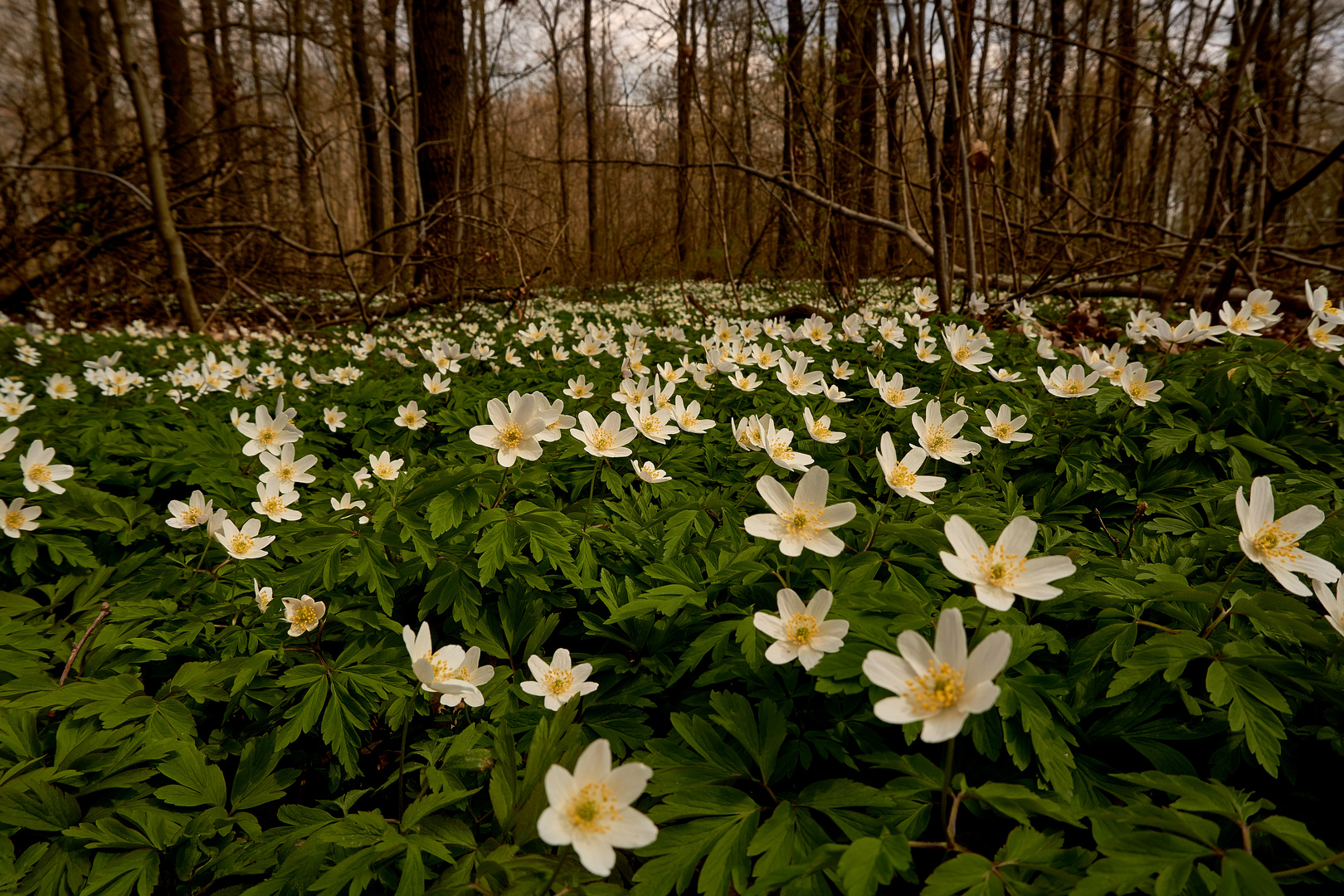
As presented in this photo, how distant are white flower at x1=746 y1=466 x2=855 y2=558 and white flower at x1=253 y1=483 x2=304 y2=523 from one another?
1794 mm

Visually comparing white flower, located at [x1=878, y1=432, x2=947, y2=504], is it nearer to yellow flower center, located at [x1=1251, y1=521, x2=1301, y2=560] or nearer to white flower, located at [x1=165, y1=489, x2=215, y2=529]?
yellow flower center, located at [x1=1251, y1=521, x2=1301, y2=560]

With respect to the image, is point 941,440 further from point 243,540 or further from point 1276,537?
point 243,540

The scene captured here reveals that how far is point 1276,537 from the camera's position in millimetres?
1402

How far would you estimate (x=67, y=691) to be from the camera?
1.70 m

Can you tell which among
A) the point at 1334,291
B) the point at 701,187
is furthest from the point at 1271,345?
the point at 701,187

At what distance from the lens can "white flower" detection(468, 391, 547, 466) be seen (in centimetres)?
192

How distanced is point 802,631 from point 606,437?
3.68 ft

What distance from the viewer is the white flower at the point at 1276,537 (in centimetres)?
134

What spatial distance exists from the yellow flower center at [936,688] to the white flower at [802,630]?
171mm

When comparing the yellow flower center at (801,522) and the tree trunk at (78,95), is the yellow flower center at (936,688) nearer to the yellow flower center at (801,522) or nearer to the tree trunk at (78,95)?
the yellow flower center at (801,522)

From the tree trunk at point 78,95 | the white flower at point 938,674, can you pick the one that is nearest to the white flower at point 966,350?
the white flower at point 938,674

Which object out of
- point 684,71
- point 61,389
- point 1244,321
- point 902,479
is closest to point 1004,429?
point 902,479

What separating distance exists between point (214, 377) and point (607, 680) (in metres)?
3.75

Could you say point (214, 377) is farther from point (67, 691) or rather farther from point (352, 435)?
point (67, 691)
